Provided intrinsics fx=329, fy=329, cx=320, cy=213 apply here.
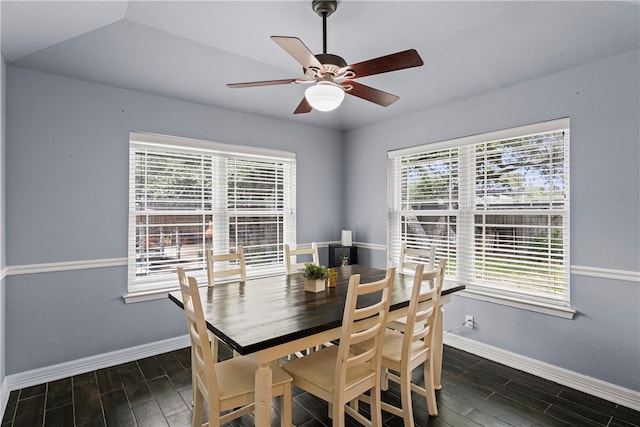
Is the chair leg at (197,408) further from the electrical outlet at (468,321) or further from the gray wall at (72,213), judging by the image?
the electrical outlet at (468,321)

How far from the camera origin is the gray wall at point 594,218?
246 centimetres

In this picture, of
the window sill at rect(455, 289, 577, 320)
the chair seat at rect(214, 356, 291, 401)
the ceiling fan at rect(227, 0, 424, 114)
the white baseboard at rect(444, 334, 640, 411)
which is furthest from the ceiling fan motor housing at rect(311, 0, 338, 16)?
the white baseboard at rect(444, 334, 640, 411)

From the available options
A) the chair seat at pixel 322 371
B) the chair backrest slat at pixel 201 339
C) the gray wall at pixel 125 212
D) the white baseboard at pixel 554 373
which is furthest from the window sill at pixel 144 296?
the white baseboard at pixel 554 373

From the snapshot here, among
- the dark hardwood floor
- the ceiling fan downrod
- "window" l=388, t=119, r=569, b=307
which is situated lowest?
the dark hardwood floor

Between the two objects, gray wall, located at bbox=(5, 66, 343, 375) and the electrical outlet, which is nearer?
gray wall, located at bbox=(5, 66, 343, 375)

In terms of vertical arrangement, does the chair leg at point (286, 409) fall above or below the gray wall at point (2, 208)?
below

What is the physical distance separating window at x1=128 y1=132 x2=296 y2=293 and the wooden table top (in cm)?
122

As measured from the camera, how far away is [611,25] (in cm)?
225

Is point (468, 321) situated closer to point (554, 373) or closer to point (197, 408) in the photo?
point (554, 373)

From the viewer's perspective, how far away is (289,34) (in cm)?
252

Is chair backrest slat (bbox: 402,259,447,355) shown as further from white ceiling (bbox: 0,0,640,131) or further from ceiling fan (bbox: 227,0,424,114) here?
white ceiling (bbox: 0,0,640,131)

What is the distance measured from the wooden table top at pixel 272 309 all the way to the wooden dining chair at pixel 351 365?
14 centimetres

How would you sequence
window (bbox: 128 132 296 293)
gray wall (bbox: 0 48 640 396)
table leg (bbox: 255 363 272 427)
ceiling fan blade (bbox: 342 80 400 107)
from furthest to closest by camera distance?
1. window (bbox: 128 132 296 293)
2. gray wall (bbox: 0 48 640 396)
3. ceiling fan blade (bbox: 342 80 400 107)
4. table leg (bbox: 255 363 272 427)

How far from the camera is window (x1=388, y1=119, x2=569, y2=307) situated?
2875mm
